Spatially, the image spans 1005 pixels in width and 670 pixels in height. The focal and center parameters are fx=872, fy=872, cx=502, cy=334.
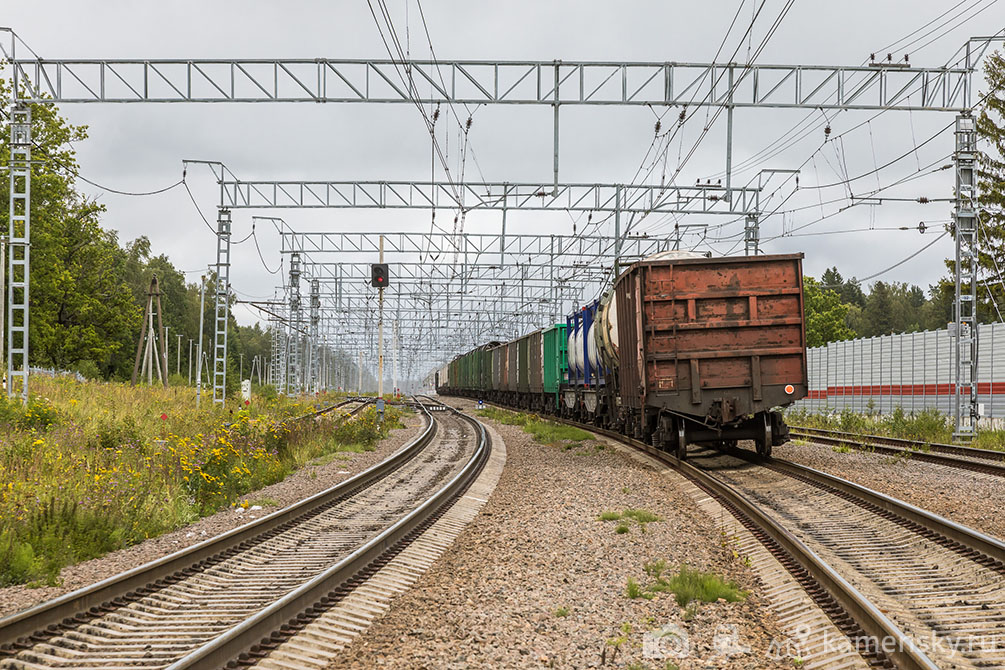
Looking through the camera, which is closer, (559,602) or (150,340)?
(559,602)

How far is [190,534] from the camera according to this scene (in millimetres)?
9305

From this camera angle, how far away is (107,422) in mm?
17281

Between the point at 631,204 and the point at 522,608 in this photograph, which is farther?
the point at 631,204

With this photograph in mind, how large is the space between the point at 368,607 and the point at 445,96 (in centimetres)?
1350

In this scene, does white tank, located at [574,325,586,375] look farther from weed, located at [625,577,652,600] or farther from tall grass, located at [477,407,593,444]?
weed, located at [625,577,652,600]

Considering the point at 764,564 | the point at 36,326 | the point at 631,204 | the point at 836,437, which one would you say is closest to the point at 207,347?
the point at 36,326

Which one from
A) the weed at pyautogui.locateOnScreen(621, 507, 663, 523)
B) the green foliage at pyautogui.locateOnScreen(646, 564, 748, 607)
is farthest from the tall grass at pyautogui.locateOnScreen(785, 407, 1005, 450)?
the green foliage at pyautogui.locateOnScreen(646, 564, 748, 607)

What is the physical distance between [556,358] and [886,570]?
22.0 meters

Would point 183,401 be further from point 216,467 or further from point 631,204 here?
point 216,467

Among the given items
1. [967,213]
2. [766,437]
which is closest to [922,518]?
[766,437]

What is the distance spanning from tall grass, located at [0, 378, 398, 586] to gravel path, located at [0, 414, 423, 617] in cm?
17

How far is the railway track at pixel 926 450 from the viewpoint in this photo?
14512 millimetres

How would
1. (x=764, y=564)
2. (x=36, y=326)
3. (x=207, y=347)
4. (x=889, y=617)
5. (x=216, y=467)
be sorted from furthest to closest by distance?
(x=207, y=347), (x=36, y=326), (x=216, y=467), (x=764, y=564), (x=889, y=617)

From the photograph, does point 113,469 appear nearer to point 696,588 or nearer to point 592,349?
point 696,588
